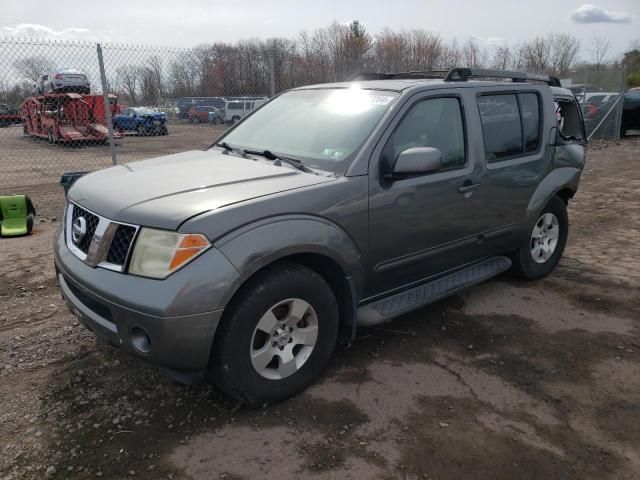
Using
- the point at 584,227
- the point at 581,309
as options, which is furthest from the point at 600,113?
the point at 581,309

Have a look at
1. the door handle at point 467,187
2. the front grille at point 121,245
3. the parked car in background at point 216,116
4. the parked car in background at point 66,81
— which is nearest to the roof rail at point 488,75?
the door handle at point 467,187

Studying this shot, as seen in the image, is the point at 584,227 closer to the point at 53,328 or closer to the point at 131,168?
the point at 131,168

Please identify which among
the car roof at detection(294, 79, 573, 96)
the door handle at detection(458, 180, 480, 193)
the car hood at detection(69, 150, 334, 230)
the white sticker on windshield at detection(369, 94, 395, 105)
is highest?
the car roof at detection(294, 79, 573, 96)

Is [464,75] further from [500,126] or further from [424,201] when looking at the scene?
[424,201]

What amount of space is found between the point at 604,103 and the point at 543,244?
1545 centimetres

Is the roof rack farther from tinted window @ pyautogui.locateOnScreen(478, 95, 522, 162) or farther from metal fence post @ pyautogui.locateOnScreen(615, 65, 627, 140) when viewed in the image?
metal fence post @ pyautogui.locateOnScreen(615, 65, 627, 140)

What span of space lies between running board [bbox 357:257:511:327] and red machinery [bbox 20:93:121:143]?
17.6 meters

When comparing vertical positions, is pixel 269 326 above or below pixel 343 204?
below

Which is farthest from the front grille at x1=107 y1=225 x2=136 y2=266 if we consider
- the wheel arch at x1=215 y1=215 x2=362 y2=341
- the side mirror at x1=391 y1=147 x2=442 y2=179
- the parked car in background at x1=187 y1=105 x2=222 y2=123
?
the parked car in background at x1=187 y1=105 x2=222 y2=123

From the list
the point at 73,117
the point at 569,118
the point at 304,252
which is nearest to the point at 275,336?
the point at 304,252

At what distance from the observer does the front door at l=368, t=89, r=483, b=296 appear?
329 centimetres

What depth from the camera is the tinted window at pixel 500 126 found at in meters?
4.05

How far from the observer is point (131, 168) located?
355cm

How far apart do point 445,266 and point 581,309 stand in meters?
1.37
